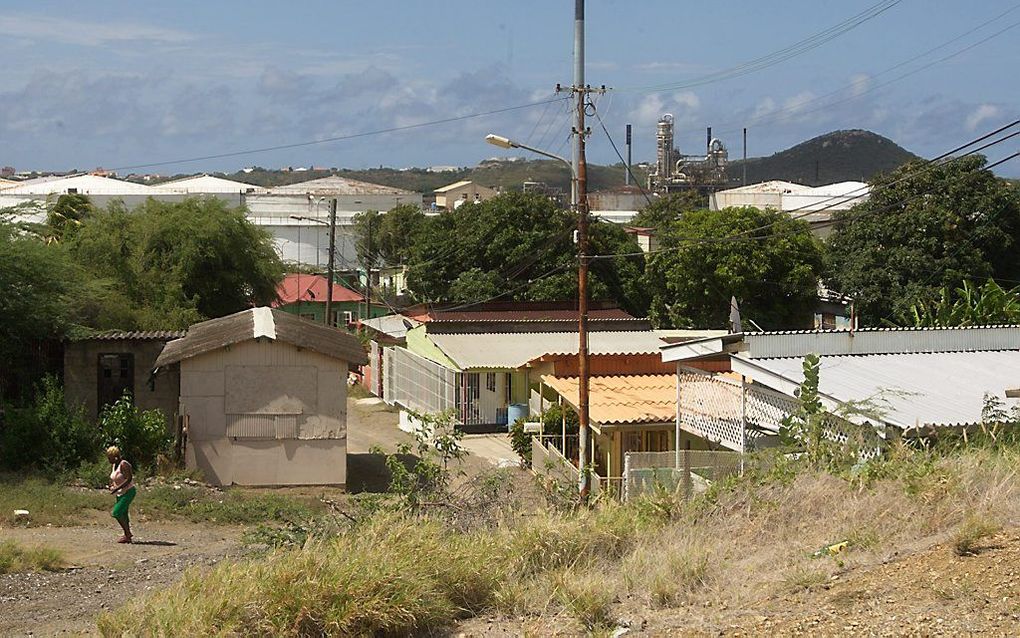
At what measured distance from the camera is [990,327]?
62.7 ft

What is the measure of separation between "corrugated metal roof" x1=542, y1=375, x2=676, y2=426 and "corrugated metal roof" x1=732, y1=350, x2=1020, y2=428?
404 centimetres

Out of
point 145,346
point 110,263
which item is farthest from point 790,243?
point 145,346

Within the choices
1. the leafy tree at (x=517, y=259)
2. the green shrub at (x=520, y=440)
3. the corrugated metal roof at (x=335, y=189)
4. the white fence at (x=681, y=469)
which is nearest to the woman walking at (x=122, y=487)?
the white fence at (x=681, y=469)

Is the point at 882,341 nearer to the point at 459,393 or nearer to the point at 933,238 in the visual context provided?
the point at 459,393

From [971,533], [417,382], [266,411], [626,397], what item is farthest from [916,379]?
[417,382]

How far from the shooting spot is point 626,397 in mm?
22469

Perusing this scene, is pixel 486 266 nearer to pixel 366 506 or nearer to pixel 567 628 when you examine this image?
pixel 366 506

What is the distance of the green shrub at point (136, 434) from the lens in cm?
2116

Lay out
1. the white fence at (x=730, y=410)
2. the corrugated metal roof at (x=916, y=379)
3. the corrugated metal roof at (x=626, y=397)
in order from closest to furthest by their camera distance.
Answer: the corrugated metal roof at (x=916, y=379)
the white fence at (x=730, y=410)
the corrugated metal roof at (x=626, y=397)

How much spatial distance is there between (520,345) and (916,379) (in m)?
17.9

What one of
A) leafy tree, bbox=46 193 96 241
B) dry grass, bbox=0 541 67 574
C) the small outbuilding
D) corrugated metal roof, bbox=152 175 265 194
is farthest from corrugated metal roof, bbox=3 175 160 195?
dry grass, bbox=0 541 67 574

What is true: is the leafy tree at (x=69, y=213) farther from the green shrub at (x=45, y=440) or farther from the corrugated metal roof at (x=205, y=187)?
the corrugated metal roof at (x=205, y=187)

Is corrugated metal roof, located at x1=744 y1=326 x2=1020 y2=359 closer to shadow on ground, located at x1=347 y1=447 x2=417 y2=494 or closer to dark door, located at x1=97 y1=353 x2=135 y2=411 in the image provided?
shadow on ground, located at x1=347 y1=447 x2=417 y2=494

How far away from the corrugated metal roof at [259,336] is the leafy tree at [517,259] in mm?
21259
